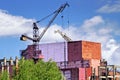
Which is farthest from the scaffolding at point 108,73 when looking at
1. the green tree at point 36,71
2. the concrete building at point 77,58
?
the green tree at point 36,71

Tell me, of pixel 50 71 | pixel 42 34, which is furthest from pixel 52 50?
pixel 50 71

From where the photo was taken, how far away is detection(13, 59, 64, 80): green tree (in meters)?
76.2

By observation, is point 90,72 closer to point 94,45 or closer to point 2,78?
point 94,45

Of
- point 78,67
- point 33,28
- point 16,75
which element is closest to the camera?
point 16,75

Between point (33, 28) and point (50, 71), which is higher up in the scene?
point (33, 28)

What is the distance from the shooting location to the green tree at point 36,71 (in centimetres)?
7619

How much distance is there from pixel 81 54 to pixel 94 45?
19.3 feet

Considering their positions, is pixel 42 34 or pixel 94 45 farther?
pixel 42 34

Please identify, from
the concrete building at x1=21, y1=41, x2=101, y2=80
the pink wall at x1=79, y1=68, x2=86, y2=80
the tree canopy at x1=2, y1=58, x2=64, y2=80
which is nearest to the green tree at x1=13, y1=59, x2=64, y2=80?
the tree canopy at x1=2, y1=58, x2=64, y2=80

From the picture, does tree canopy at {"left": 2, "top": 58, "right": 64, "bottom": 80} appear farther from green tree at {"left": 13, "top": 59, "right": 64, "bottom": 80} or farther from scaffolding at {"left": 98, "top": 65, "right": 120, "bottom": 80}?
scaffolding at {"left": 98, "top": 65, "right": 120, "bottom": 80}

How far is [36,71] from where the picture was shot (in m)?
81.6

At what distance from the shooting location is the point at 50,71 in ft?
265

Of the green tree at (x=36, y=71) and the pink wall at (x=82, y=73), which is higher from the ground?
the green tree at (x=36, y=71)

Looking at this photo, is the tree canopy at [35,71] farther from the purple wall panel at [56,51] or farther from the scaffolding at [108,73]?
the purple wall panel at [56,51]
